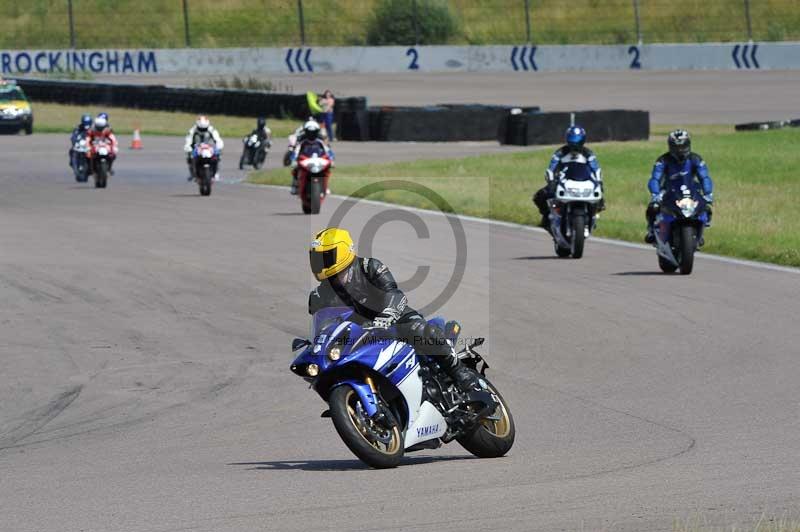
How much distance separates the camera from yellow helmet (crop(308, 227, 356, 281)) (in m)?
8.19

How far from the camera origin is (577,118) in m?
40.6

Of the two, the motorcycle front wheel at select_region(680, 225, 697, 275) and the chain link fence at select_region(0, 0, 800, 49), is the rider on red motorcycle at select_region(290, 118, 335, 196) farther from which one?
the chain link fence at select_region(0, 0, 800, 49)

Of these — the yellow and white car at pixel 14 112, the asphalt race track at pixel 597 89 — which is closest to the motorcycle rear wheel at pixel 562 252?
the asphalt race track at pixel 597 89

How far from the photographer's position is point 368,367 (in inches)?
319

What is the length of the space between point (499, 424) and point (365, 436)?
1041 mm

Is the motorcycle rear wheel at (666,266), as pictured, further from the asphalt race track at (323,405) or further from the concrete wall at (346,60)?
the concrete wall at (346,60)

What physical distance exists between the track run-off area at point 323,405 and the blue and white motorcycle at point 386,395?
0.52ft

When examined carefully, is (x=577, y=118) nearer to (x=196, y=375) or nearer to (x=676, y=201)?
(x=676, y=201)

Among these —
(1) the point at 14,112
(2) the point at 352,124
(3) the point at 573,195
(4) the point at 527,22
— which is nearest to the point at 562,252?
(3) the point at 573,195

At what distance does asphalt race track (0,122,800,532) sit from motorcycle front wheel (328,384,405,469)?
14 centimetres

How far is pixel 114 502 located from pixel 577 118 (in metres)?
34.0

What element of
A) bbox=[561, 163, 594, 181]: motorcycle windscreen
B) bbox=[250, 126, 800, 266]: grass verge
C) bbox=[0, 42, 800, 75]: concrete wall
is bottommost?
bbox=[250, 126, 800, 266]: grass verge

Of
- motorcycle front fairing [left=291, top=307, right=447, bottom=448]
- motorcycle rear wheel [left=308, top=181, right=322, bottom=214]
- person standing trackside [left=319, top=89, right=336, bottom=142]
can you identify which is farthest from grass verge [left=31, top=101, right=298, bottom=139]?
motorcycle front fairing [left=291, top=307, right=447, bottom=448]

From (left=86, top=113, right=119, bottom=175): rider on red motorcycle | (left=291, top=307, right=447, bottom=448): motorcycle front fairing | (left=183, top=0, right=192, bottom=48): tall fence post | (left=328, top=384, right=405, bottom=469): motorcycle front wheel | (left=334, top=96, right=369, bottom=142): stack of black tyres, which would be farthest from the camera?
(left=183, top=0, right=192, bottom=48): tall fence post
